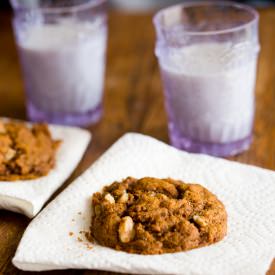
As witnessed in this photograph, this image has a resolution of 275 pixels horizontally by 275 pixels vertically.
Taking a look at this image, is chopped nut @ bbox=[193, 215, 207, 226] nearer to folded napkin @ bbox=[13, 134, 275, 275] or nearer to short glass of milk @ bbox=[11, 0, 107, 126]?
folded napkin @ bbox=[13, 134, 275, 275]

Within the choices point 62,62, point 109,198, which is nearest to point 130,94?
point 62,62

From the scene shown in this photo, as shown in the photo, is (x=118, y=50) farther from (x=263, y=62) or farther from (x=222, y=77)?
(x=222, y=77)

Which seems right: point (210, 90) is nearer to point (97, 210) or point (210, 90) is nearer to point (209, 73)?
point (209, 73)

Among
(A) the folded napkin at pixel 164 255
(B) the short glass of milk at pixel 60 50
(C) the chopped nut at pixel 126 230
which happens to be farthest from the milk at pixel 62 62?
(C) the chopped nut at pixel 126 230

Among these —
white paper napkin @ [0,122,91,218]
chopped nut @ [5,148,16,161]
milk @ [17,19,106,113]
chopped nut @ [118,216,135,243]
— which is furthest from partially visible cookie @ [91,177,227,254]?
milk @ [17,19,106,113]

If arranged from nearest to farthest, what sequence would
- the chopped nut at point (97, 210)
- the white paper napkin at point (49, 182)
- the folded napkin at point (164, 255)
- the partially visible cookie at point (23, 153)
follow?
the folded napkin at point (164, 255)
the chopped nut at point (97, 210)
the white paper napkin at point (49, 182)
the partially visible cookie at point (23, 153)

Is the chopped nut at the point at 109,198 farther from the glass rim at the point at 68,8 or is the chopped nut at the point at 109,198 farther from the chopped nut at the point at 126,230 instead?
the glass rim at the point at 68,8
